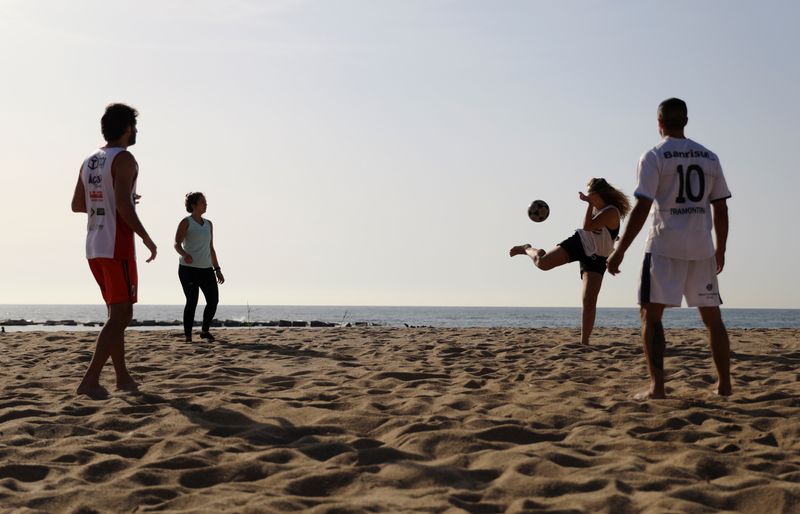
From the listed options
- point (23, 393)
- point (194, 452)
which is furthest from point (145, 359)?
point (194, 452)

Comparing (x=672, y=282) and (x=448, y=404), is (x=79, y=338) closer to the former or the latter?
(x=448, y=404)

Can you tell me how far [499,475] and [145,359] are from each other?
5345 millimetres

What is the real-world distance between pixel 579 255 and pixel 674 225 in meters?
3.34

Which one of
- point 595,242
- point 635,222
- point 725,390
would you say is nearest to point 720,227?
point 635,222

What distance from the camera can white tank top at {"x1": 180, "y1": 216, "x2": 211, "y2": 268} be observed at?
974 cm

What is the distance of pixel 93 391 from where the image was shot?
5.31m

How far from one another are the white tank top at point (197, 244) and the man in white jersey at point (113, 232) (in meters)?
4.17

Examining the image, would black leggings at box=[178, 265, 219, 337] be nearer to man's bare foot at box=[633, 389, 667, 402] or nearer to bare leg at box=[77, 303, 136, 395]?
bare leg at box=[77, 303, 136, 395]

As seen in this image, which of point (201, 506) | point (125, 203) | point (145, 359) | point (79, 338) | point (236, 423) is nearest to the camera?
point (201, 506)

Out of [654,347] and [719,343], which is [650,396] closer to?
[654,347]

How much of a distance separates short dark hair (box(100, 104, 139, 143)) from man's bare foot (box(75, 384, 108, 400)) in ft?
5.89

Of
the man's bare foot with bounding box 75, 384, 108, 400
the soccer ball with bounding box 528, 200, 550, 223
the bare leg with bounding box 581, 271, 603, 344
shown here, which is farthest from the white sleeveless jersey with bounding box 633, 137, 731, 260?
the soccer ball with bounding box 528, 200, 550, 223

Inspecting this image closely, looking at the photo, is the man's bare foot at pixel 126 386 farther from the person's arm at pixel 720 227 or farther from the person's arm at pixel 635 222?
the person's arm at pixel 720 227

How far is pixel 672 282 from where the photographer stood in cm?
486
